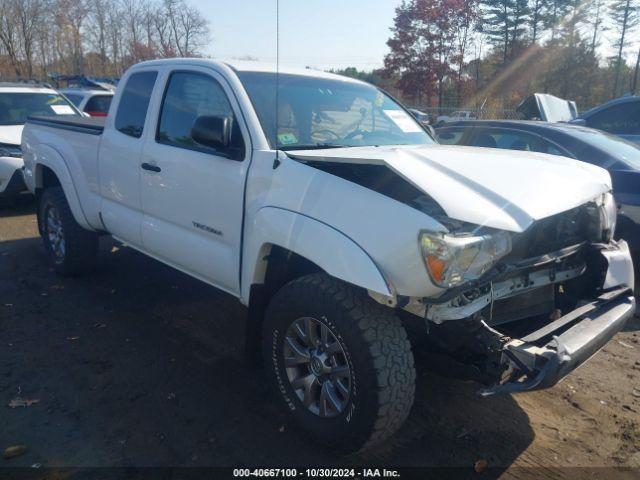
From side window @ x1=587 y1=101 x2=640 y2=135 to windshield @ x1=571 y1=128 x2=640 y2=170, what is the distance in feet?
9.79

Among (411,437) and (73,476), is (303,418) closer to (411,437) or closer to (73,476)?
(411,437)

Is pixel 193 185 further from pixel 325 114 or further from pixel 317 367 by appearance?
pixel 317 367

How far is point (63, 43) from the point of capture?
127ft

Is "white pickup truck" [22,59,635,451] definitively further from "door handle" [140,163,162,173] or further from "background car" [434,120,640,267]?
"background car" [434,120,640,267]

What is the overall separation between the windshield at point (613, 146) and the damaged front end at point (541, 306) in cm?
254

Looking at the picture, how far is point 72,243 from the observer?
525cm

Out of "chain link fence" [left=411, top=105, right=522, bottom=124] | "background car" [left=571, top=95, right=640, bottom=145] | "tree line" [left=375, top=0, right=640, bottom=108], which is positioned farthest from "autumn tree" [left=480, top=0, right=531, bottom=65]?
"background car" [left=571, top=95, right=640, bottom=145]

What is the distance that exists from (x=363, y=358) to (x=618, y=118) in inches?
320

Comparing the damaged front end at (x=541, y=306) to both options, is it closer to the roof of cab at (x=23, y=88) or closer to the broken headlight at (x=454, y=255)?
the broken headlight at (x=454, y=255)

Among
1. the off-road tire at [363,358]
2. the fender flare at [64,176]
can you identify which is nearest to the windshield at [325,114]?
the off-road tire at [363,358]

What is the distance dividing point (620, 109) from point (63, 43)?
4003 cm

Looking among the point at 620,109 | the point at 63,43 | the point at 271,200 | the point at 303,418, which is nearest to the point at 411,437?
the point at 303,418

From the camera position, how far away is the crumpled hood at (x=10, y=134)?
8266 millimetres

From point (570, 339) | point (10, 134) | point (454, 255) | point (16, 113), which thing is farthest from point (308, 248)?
point (16, 113)
